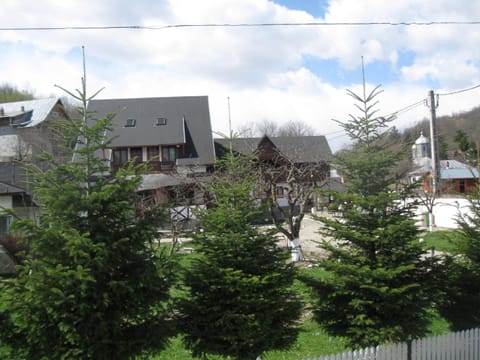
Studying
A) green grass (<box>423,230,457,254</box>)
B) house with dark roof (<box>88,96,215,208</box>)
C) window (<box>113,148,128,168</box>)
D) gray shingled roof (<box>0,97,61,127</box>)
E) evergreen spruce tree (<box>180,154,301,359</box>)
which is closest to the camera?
evergreen spruce tree (<box>180,154,301,359</box>)

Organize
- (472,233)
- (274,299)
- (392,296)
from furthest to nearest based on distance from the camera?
(472,233)
(392,296)
(274,299)

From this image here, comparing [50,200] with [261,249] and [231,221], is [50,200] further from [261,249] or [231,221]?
[261,249]

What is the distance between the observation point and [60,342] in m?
4.75

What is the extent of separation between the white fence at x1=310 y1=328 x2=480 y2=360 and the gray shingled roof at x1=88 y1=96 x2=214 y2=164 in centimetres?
2876

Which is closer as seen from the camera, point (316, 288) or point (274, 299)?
point (274, 299)

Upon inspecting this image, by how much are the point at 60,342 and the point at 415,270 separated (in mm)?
5554

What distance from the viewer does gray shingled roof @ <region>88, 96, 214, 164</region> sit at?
117 ft

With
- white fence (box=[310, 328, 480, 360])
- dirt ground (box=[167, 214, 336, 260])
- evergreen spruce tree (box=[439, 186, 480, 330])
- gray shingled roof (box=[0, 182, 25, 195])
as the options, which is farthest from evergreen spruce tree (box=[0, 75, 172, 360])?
gray shingled roof (box=[0, 182, 25, 195])

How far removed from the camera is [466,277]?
8.16 metres

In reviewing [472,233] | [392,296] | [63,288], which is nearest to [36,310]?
[63,288]

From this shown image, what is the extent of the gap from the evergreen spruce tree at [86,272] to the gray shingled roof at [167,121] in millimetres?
29888

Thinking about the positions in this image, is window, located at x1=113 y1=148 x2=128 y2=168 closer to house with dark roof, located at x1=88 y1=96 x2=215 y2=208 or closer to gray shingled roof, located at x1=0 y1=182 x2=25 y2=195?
house with dark roof, located at x1=88 y1=96 x2=215 y2=208

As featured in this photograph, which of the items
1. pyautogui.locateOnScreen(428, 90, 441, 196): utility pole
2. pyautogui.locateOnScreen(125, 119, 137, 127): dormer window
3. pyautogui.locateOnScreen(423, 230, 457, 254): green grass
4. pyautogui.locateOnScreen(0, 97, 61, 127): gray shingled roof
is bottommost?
pyautogui.locateOnScreen(423, 230, 457, 254): green grass

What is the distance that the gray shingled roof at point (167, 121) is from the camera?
35.8m
